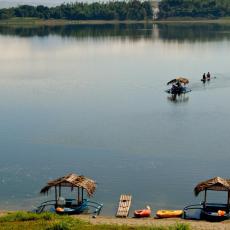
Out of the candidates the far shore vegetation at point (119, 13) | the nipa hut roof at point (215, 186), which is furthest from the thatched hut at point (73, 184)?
the far shore vegetation at point (119, 13)

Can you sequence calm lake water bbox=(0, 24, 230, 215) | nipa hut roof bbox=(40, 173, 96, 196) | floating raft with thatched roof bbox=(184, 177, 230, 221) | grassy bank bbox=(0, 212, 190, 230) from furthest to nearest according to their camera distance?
calm lake water bbox=(0, 24, 230, 215) → nipa hut roof bbox=(40, 173, 96, 196) → floating raft with thatched roof bbox=(184, 177, 230, 221) → grassy bank bbox=(0, 212, 190, 230)

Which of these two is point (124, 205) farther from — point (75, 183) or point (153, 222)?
point (75, 183)

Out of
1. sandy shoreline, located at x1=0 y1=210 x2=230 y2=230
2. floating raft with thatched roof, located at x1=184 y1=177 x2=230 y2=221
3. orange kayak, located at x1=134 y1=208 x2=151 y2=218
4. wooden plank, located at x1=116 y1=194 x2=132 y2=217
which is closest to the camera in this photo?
sandy shoreline, located at x1=0 y1=210 x2=230 y2=230

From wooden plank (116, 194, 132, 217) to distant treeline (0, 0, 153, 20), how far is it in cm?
14162

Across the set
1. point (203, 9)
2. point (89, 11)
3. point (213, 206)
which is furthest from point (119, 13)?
point (213, 206)

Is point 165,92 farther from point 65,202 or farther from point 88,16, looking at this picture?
point 88,16

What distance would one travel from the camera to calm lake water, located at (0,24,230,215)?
3194cm

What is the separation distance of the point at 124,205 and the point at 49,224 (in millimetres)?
5610

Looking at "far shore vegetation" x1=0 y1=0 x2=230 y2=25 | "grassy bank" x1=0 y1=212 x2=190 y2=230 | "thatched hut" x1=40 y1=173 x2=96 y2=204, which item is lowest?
"grassy bank" x1=0 y1=212 x2=190 y2=230

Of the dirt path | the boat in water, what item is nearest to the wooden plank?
the dirt path

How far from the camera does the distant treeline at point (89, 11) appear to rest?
16700 cm

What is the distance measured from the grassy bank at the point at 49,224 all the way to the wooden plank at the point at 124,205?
287 centimetres

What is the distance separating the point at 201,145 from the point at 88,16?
13529cm

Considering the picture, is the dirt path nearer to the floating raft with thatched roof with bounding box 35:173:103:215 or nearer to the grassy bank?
the floating raft with thatched roof with bounding box 35:173:103:215
